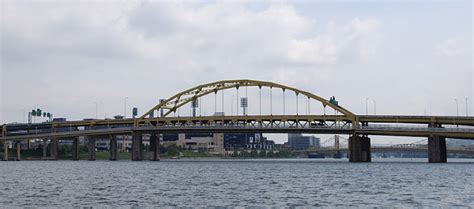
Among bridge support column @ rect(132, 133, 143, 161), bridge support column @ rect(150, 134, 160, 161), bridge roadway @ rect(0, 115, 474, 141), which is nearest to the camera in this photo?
bridge roadway @ rect(0, 115, 474, 141)

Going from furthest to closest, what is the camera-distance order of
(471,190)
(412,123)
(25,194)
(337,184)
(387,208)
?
(412,123) < (337,184) < (471,190) < (25,194) < (387,208)

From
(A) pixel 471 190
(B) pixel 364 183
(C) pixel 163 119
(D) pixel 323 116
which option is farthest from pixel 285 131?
(A) pixel 471 190

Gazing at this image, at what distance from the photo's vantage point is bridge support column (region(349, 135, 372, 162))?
163m

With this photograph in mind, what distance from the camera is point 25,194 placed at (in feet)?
181

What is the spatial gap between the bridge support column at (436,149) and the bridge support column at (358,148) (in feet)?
52.1

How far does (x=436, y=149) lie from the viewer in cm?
15188

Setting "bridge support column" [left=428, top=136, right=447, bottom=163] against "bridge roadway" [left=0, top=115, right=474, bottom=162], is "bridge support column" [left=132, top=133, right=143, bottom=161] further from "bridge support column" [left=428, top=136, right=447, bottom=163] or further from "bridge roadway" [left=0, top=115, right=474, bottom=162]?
"bridge support column" [left=428, top=136, right=447, bottom=163]

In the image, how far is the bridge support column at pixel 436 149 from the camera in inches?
5910

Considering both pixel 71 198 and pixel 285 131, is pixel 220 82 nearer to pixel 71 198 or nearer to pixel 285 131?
pixel 285 131

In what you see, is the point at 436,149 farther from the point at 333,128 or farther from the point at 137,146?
the point at 137,146

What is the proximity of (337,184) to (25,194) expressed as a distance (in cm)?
2956

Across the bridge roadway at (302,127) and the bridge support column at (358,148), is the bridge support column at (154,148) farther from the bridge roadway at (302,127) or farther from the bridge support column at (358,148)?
the bridge support column at (358,148)

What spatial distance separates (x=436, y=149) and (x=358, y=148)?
18473mm

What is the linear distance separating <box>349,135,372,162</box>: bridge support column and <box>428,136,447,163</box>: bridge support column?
15878 mm
